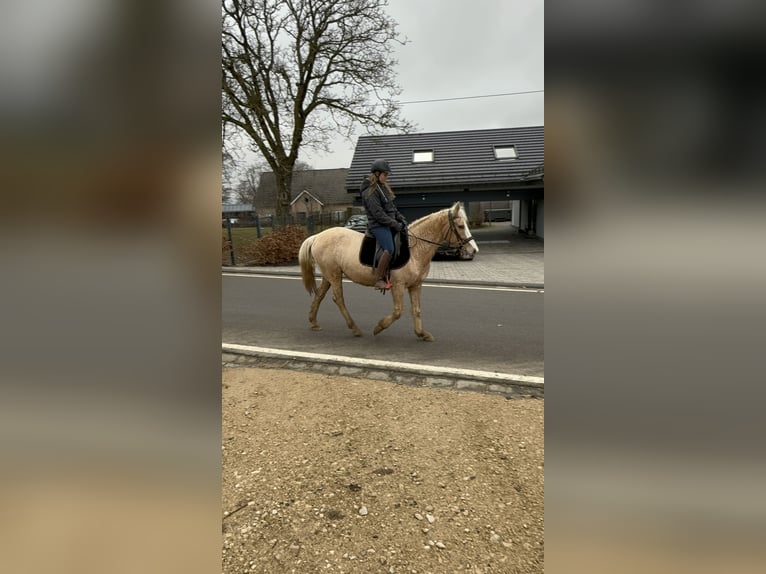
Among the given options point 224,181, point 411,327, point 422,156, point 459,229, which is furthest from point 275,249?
point 224,181

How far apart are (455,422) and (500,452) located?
44cm

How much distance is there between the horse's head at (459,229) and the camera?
4.82 m

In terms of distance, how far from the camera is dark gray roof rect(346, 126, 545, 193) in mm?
17172

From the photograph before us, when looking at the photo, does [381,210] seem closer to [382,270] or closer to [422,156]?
[382,270]

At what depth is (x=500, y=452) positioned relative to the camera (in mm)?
2451

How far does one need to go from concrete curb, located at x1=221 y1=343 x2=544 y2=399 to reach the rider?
4.29 ft

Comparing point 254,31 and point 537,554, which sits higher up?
point 254,31

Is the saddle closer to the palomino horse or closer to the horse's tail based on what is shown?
the palomino horse

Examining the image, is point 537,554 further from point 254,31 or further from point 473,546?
point 254,31
